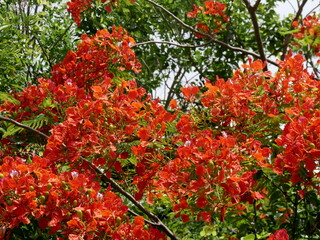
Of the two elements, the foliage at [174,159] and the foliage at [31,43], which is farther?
the foliage at [31,43]

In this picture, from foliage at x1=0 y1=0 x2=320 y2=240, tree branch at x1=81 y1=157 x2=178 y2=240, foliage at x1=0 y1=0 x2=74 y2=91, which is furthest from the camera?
foliage at x1=0 y1=0 x2=74 y2=91

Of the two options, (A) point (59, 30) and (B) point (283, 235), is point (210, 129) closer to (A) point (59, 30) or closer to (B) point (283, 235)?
(B) point (283, 235)

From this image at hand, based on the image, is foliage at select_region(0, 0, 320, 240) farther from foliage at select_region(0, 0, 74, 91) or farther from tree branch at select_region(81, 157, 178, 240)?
foliage at select_region(0, 0, 74, 91)

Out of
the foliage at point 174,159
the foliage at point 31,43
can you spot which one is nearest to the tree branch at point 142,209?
the foliage at point 174,159

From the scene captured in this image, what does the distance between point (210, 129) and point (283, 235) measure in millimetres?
572

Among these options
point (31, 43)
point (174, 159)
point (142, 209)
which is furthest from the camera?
point (31, 43)

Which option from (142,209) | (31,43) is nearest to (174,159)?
(142,209)

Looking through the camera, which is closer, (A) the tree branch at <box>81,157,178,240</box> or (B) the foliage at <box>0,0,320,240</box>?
(B) the foliage at <box>0,0,320,240</box>

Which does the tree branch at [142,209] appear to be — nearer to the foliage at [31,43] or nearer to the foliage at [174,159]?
the foliage at [174,159]

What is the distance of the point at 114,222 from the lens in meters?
1.71

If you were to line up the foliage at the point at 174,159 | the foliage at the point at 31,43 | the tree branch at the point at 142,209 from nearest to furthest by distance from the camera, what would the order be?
the foliage at the point at 174,159
the tree branch at the point at 142,209
the foliage at the point at 31,43

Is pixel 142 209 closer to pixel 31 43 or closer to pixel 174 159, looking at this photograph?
pixel 174 159

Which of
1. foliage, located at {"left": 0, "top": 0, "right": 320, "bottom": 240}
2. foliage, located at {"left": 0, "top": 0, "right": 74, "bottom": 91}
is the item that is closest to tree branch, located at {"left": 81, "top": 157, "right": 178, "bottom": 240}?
foliage, located at {"left": 0, "top": 0, "right": 320, "bottom": 240}

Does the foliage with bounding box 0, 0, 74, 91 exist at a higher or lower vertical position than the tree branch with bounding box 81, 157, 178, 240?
higher
